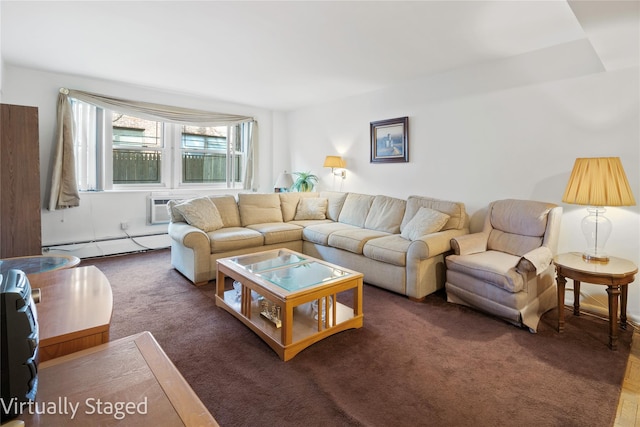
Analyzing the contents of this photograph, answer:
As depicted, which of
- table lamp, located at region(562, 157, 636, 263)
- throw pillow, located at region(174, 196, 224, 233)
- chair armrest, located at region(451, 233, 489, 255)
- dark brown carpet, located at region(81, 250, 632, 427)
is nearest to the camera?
dark brown carpet, located at region(81, 250, 632, 427)

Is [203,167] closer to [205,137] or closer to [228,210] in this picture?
[205,137]

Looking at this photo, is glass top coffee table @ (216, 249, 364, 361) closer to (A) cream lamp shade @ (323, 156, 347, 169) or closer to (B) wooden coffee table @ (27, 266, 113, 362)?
(B) wooden coffee table @ (27, 266, 113, 362)

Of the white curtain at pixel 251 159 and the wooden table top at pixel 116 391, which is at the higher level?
the white curtain at pixel 251 159

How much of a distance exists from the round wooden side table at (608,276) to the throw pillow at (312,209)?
117 inches

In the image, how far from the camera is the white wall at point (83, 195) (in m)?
4.05

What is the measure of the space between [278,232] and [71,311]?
3.04 metres

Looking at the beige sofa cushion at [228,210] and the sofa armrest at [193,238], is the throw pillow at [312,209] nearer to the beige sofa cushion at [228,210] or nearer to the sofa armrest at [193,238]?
the beige sofa cushion at [228,210]

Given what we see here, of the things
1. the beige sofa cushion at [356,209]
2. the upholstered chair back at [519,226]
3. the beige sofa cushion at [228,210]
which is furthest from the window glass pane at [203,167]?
the upholstered chair back at [519,226]

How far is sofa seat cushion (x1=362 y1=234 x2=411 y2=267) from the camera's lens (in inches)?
127

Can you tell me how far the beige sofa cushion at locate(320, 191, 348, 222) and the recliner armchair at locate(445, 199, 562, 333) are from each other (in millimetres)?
2003

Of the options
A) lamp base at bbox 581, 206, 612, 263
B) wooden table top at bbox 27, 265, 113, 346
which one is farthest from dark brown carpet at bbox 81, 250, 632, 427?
wooden table top at bbox 27, 265, 113, 346

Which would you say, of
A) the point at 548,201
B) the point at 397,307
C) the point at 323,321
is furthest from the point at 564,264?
the point at 323,321

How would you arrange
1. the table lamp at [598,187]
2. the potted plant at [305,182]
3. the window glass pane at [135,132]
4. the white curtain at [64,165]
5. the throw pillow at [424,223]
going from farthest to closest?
1. the potted plant at [305,182]
2. the window glass pane at [135,132]
3. the white curtain at [64,165]
4. the throw pillow at [424,223]
5. the table lamp at [598,187]

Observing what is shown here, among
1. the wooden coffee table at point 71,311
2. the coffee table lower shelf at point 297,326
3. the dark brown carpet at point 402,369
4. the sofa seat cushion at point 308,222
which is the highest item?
the sofa seat cushion at point 308,222
